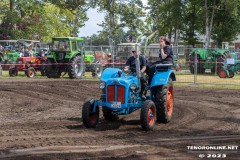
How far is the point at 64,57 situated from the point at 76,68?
0.86 m

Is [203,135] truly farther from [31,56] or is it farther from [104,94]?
[31,56]

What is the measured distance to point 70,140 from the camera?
22.0ft

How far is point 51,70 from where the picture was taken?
883 inches

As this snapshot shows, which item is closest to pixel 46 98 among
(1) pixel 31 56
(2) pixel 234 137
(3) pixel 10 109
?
(3) pixel 10 109

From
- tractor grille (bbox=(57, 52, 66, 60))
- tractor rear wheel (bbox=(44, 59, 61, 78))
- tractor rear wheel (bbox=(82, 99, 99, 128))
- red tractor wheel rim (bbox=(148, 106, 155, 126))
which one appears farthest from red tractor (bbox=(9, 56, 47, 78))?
red tractor wheel rim (bbox=(148, 106, 155, 126))

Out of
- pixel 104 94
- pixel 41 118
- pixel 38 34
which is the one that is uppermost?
pixel 38 34

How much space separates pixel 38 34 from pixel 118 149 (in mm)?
44912

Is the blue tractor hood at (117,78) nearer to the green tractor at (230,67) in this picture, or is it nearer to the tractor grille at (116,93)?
the tractor grille at (116,93)

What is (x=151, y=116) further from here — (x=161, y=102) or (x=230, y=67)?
(x=230, y=67)

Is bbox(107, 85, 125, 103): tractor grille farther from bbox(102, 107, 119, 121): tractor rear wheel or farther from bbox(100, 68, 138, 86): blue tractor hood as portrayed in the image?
bbox(102, 107, 119, 121): tractor rear wheel

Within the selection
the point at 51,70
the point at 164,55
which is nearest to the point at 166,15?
the point at 51,70

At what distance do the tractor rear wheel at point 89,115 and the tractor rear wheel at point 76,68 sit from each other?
45.0ft

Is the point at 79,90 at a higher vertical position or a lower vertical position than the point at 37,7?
lower

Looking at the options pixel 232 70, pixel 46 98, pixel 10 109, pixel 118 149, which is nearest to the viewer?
pixel 118 149
